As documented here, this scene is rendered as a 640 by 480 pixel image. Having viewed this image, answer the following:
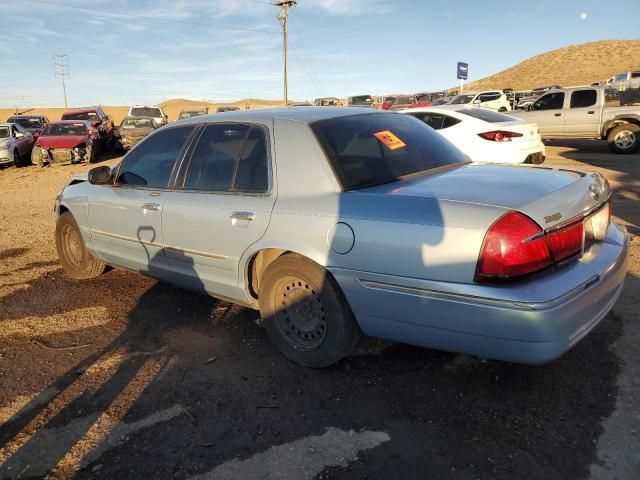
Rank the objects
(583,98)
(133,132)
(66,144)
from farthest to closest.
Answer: (133,132), (66,144), (583,98)

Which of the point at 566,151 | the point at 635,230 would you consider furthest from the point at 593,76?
the point at 635,230

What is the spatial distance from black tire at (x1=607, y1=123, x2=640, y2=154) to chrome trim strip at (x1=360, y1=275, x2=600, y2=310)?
43.1 feet

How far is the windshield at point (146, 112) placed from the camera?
2352cm

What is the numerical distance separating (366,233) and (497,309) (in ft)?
2.51

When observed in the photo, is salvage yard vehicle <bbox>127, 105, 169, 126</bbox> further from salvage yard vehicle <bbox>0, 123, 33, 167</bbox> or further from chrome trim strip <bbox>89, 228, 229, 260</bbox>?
chrome trim strip <bbox>89, 228, 229, 260</bbox>

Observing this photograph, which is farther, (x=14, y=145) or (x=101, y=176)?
(x=14, y=145)

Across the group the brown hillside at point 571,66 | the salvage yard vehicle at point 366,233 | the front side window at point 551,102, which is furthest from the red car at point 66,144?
the brown hillside at point 571,66

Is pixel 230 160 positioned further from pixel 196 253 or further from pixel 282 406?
pixel 282 406

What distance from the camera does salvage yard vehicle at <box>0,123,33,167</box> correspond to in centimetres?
1781

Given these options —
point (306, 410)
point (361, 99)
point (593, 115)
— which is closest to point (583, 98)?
point (593, 115)

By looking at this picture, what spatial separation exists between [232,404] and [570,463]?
1771 mm

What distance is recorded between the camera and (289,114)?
357 centimetres

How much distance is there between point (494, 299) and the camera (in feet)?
7.91

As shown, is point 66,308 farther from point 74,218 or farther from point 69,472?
point 69,472
